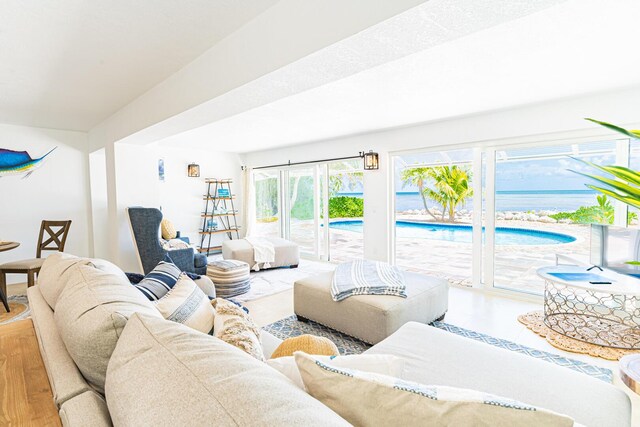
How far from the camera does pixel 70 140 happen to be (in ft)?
16.8

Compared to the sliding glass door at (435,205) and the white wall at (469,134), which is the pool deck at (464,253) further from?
the white wall at (469,134)

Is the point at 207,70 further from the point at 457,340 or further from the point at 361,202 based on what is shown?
the point at 361,202

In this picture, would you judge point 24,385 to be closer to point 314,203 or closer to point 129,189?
point 129,189

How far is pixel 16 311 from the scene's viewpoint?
3.56 metres

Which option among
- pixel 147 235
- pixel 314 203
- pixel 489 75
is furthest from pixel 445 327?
pixel 314 203

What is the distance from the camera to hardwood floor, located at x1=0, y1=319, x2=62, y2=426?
2.71 feet

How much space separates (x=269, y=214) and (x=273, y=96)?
5.56 metres

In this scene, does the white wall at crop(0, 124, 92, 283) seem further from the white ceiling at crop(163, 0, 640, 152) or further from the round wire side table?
the round wire side table

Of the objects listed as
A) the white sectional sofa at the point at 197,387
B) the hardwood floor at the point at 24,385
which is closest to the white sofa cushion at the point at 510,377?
the white sectional sofa at the point at 197,387

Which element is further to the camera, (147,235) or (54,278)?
(147,235)

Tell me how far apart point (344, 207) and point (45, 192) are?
5.00 m

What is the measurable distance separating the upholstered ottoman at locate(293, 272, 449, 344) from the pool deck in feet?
5.48

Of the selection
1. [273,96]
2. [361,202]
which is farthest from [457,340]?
[361,202]

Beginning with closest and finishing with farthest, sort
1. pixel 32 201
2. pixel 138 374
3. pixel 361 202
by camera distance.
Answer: pixel 138 374
pixel 32 201
pixel 361 202
